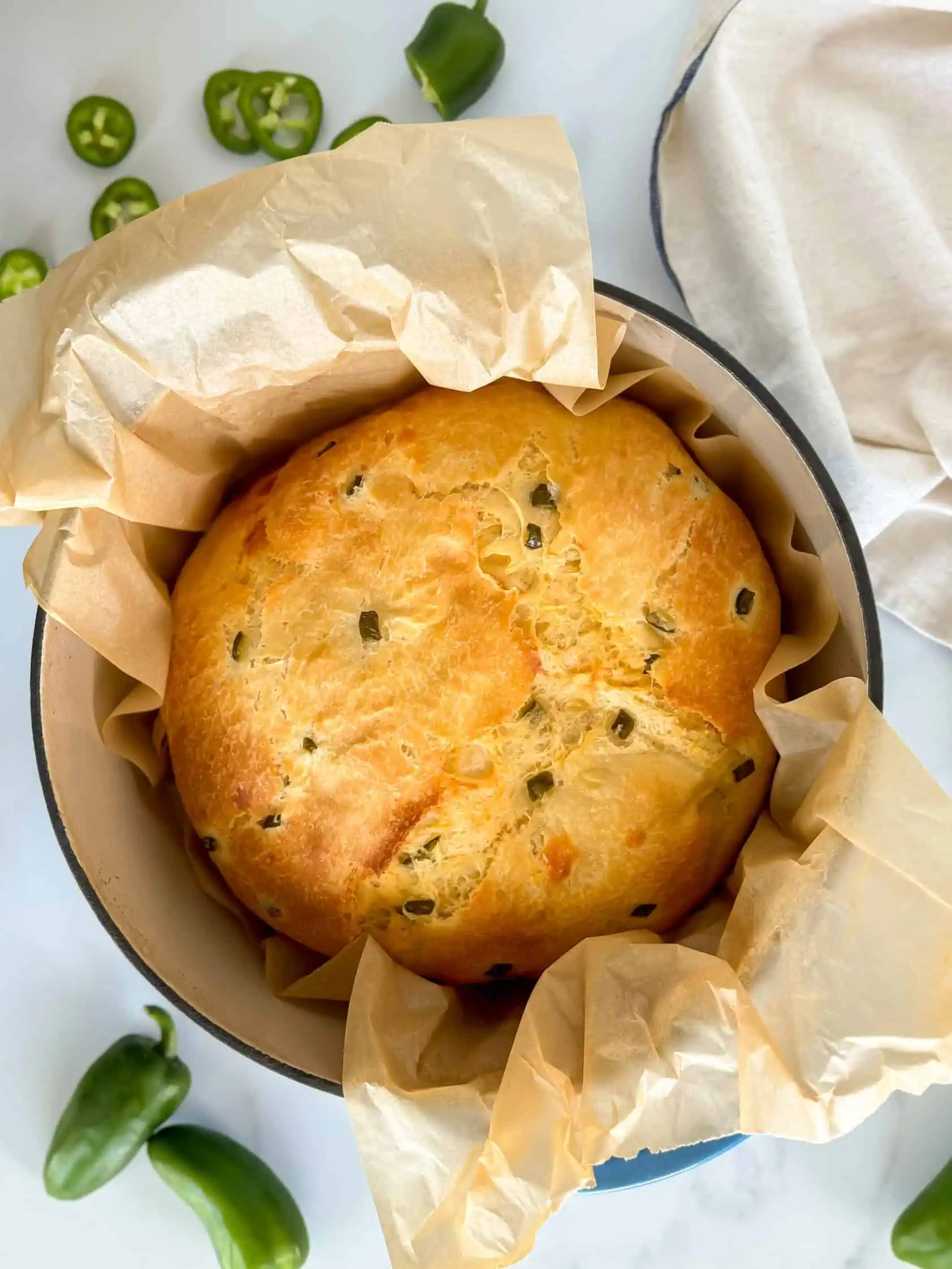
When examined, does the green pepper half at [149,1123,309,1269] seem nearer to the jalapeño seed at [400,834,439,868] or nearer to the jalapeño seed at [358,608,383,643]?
the jalapeño seed at [400,834,439,868]

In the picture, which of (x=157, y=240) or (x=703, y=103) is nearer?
(x=157, y=240)

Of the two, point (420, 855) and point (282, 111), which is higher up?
point (282, 111)

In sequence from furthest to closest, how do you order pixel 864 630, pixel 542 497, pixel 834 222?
pixel 834 222
pixel 542 497
pixel 864 630

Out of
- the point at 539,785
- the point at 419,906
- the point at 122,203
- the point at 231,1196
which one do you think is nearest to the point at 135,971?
the point at 231,1196

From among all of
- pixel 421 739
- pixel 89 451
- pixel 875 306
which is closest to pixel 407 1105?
pixel 421 739

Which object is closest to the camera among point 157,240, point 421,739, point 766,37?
point 157,240

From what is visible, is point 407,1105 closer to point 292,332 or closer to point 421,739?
point 421,739

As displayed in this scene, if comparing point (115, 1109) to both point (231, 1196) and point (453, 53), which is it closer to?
point (231, 1196)
